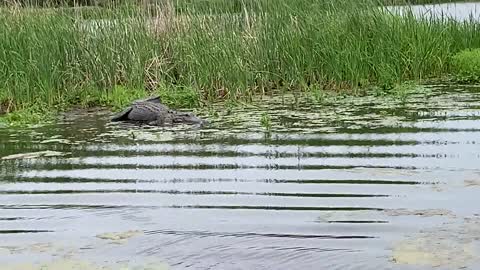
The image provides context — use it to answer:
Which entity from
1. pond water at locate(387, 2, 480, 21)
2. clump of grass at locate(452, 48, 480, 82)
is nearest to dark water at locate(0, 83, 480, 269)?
clump of grass at locate(452, 48, 480, 82)

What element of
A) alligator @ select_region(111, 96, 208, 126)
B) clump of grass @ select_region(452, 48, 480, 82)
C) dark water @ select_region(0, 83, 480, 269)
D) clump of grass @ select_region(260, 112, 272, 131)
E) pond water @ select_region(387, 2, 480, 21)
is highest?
pond water @ select_region(387, 2, 480, 21)

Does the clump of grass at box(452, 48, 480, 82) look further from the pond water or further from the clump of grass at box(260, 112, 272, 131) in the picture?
the clump of grass at box(260, 112, 272, 131)

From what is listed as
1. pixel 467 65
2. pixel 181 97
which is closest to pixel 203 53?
pixel 181 97

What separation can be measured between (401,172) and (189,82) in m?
5.24

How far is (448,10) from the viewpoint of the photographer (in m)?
17.3

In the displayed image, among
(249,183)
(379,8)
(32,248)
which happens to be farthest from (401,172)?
(379,8)

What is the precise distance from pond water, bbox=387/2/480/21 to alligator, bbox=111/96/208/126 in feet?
16.5

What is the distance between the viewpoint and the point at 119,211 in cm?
632

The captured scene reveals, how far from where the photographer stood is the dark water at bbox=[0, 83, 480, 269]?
5281mm

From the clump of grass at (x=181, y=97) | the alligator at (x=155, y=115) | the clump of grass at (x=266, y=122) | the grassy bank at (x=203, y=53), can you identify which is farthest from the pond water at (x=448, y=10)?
the alligator at (x=155, y=115)

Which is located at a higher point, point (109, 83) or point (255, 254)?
point (109, 83)

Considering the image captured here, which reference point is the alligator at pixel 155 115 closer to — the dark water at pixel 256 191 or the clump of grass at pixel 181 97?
the dark water at pixel 256 191

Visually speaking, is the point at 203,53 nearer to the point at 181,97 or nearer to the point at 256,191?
the point at 181,97

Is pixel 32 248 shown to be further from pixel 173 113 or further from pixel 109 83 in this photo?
pixel 109 83
